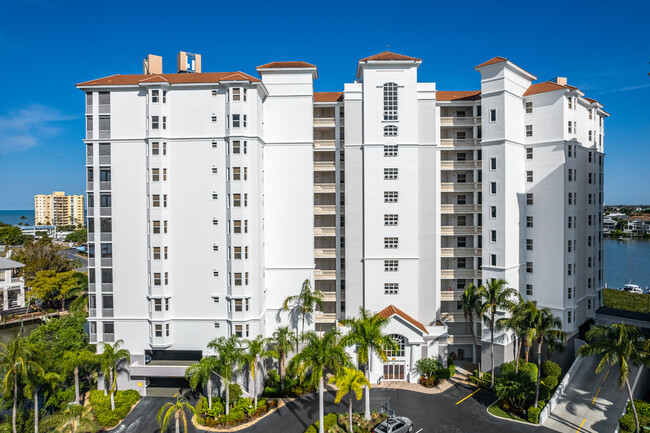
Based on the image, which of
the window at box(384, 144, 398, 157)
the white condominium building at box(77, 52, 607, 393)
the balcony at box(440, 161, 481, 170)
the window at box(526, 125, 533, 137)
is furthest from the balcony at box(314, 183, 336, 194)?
the window at box(526, 125, 533, 137)

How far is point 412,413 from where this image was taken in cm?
2819

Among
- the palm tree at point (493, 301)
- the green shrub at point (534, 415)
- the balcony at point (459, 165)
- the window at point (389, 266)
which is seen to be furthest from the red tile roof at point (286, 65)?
the green shrub at point (534, 415)

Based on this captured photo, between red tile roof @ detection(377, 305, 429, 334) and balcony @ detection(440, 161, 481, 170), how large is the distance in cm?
1467

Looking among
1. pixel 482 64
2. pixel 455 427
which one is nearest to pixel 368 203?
pixel 482 64

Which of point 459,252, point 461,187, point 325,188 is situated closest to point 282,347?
point 325,188

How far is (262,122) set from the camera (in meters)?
34.0

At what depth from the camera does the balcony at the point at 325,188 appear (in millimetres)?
36469

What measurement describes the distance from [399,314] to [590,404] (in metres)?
15.4

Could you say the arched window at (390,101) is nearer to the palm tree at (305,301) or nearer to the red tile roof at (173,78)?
the red tile roof at (173,78)

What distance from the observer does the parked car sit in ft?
82.1

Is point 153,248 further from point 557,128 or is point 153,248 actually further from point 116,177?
point 557,128

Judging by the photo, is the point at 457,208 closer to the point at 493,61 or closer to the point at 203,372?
the point at 493,61

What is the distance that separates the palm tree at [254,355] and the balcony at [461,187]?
73.4 feet

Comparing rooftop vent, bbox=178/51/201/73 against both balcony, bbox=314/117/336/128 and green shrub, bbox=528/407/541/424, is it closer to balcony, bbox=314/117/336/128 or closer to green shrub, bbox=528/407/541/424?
balcony, bbox=314/117/336/128
